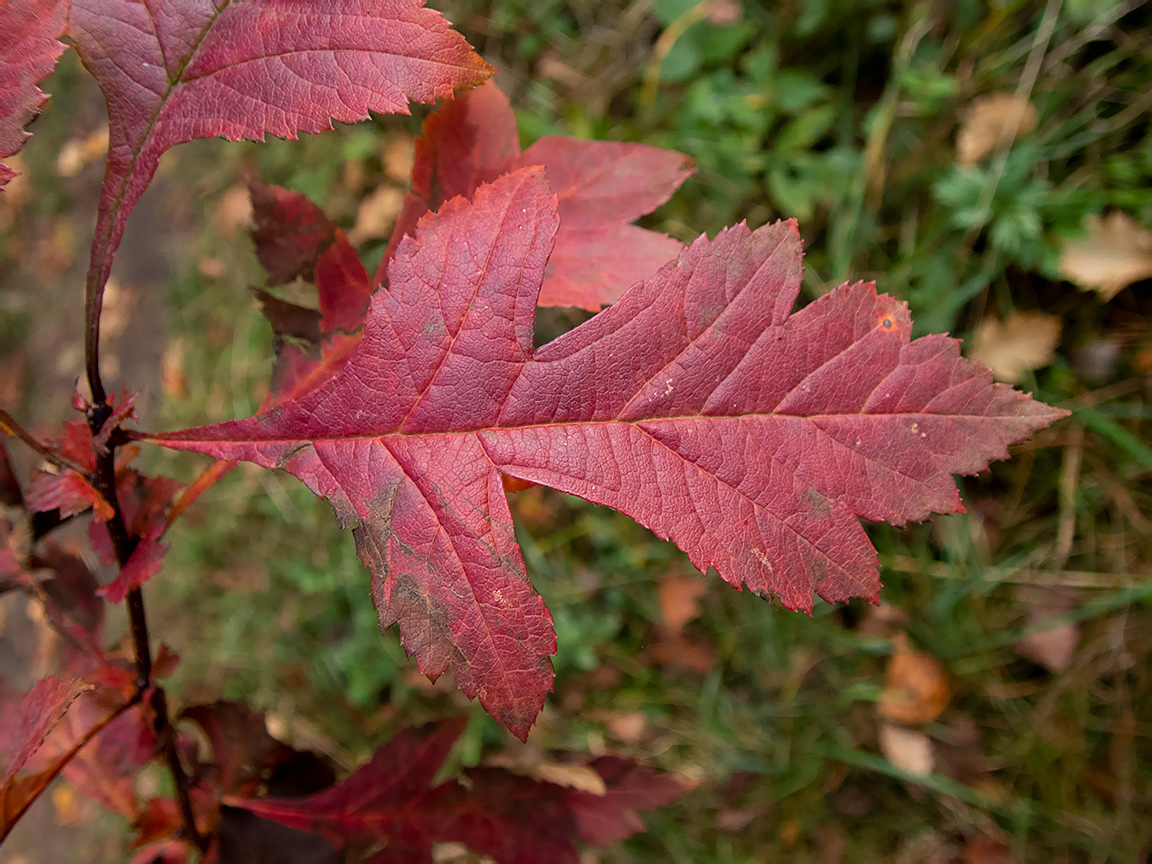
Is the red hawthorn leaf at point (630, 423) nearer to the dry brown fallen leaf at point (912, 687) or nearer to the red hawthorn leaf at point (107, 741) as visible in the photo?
the red hawthorn leaf at point (107, 741)

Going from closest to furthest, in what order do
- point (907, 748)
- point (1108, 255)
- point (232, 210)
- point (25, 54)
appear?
point (25, 54) → point (1108, 255) → point (907, 748) → point (232, 210)

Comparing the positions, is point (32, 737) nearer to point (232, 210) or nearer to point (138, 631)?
point (138, 631)

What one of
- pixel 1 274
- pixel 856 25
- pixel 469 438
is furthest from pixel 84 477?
pixel 1 274

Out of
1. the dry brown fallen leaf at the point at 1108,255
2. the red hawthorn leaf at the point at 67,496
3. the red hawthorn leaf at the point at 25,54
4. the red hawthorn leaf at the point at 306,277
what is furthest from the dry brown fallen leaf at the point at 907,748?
the red hawthorn leaf at the point at 25,54

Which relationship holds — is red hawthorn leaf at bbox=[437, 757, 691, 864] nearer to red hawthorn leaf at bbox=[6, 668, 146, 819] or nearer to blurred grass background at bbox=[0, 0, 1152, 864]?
red hawthorn leaf at bbox=[6, 668, 146, 819]

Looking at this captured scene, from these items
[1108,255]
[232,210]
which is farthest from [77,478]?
[232,210]

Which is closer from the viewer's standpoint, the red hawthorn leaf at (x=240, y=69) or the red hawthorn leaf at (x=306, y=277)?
the red hawthorn leaf at (x=240, y=69)
